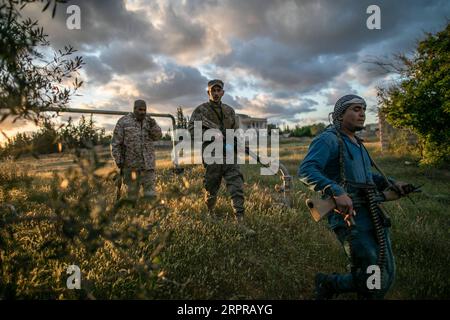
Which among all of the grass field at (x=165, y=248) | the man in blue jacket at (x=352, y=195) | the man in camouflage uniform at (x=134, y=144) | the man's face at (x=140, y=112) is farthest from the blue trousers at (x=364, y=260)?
the man's face at (x=140, y=112)

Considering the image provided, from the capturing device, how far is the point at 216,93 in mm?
6242

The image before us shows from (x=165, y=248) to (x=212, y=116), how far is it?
283 cm

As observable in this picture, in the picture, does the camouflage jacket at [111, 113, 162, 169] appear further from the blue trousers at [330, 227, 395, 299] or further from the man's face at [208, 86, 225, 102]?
the blue trousers at [330, 227, 395, 299]

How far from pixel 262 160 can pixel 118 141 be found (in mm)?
3017

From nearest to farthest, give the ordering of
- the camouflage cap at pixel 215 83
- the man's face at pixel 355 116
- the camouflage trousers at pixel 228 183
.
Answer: the man's face at pixel 355 116
the camouflage trousers at pixel 228 183
the camouflage cap at pixel 215 83

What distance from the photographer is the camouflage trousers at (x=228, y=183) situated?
5984mm

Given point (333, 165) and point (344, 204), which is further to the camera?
point (333, 165)

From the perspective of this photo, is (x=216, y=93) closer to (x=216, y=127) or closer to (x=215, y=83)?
(x=215, y=83)

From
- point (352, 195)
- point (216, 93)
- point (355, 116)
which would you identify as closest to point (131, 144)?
point (216, 93)

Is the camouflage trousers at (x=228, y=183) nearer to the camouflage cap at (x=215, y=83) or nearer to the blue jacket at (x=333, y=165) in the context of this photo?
the camouflage cap at (x=215, y=83)

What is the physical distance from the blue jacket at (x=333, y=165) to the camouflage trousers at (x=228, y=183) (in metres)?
2.68

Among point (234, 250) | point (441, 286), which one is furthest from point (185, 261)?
point (441, 286)

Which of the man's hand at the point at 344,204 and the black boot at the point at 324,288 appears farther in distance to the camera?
the black boot at the point at 324,288

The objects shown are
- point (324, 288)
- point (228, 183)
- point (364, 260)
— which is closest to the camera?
point (364, 260)
